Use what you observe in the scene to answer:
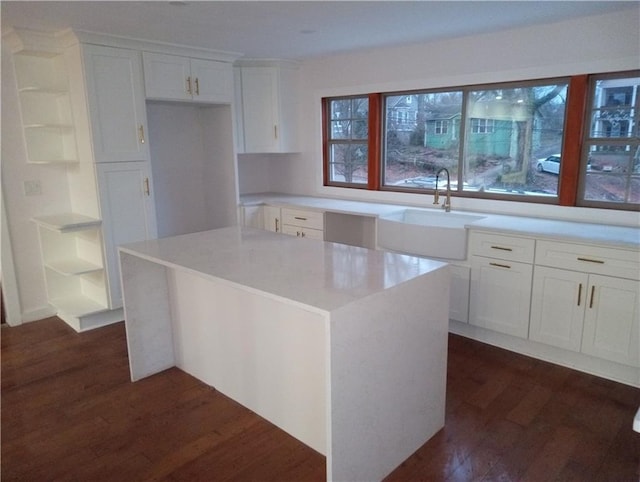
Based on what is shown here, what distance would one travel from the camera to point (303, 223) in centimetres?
426

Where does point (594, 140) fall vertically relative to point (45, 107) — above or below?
below

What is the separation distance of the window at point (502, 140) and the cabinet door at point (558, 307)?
759 mm

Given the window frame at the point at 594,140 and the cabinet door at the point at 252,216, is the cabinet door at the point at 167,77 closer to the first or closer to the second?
the cabinet door at the point at 252,216

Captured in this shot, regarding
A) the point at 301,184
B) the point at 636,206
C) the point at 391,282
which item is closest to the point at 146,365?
the point at 391,282

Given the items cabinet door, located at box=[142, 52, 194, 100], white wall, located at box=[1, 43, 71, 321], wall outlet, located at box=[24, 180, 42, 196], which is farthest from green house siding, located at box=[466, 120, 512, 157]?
wall outlet, located at box=[24, 180, 42, 196]

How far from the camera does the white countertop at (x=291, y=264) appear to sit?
1.79m

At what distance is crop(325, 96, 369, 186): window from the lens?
4508 millimetres

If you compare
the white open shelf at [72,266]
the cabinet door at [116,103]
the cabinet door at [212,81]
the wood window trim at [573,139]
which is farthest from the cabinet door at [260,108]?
the wood window trim at [573,139]

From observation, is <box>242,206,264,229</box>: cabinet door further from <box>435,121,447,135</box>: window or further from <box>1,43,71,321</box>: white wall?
<box>435,121,447,135</box>: window

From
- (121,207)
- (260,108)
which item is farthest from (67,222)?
(260,108)

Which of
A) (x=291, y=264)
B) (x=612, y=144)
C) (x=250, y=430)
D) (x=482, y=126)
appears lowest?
(x=250, y=430)

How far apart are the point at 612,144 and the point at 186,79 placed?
3.33 m

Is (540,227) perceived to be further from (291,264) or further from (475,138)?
(291,264)

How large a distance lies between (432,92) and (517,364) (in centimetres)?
233
